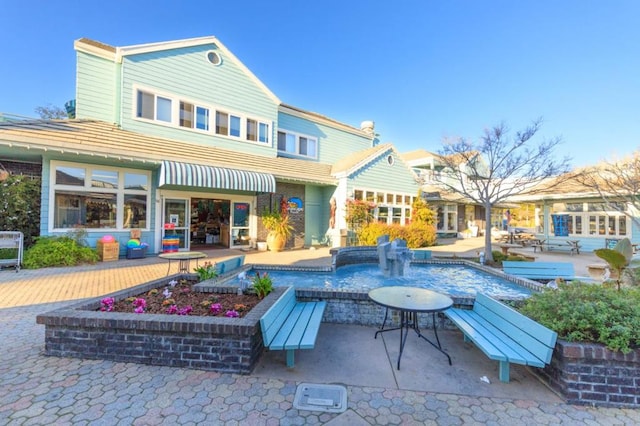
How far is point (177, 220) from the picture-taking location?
1310 cm

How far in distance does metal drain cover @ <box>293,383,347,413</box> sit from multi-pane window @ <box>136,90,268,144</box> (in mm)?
13096

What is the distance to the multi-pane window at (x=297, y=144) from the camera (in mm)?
17219

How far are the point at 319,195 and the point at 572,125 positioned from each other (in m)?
13.0

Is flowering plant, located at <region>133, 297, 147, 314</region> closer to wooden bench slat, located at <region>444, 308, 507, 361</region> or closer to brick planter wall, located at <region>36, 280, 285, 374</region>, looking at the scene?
brick planter wall, located at <region>36, 280, 285, 374</region>

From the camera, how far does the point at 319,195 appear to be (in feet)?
57.3

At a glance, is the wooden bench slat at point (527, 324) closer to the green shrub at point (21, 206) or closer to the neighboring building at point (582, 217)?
the green shrub at point (21, 206)

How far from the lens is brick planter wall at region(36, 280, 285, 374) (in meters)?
3.44

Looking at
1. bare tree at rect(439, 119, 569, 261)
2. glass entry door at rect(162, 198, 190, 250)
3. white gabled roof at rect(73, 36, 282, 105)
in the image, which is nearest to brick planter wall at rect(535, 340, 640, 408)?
bare tree at rect(439, 119, 569, 261)

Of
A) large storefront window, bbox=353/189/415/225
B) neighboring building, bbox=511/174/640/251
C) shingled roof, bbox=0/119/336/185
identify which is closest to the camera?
shingled roof, bbox=0/119/336/185

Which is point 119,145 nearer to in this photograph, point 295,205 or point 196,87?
point 196,87

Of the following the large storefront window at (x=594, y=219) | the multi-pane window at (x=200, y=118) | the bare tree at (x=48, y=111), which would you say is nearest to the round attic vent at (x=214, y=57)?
the multi-pane window at (x=200, y=118)

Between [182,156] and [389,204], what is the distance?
41.5 ft

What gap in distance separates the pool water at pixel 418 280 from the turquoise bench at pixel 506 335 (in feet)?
7.94

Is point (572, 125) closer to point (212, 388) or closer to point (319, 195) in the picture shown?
point (319, 195)
